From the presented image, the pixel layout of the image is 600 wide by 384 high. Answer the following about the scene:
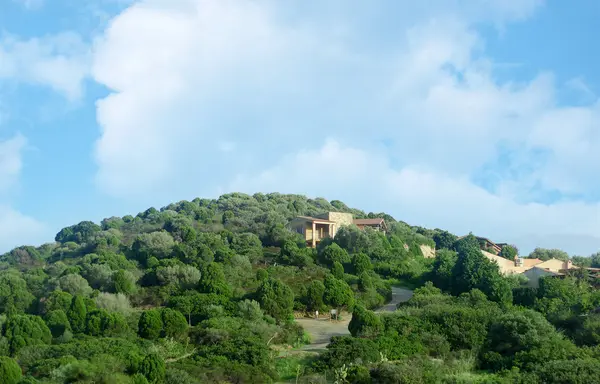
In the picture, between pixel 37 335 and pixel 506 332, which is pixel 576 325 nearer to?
pixel 506 332

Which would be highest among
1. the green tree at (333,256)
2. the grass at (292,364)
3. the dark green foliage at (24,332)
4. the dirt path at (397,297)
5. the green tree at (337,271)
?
the green tree at (333,256)

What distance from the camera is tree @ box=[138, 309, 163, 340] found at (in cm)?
2428

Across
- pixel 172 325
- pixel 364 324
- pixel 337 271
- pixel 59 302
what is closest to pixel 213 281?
pixel 59 302

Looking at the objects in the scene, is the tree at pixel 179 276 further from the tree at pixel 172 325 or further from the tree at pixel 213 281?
the tree at pixel 172 325

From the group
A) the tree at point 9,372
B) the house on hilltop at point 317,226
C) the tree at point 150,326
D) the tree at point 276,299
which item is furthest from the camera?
the house on hilltop at point 317,226

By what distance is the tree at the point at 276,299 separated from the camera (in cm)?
2830

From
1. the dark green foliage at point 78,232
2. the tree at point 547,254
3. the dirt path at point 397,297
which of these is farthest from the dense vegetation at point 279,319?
the dark green foliage at point 78,232

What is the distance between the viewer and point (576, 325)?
2436 centimetres

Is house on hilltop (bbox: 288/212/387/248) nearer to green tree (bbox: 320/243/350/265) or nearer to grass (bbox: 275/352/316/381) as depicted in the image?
green tree (bbox: 320/243/350/265)

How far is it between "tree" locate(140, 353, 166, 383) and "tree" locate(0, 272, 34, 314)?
59.1ft

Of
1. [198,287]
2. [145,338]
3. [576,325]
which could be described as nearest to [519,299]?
[576,325]

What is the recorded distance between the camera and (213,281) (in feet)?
104

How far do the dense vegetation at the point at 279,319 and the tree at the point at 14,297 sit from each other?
0.11 metres

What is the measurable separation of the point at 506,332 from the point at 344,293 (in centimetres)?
1067
